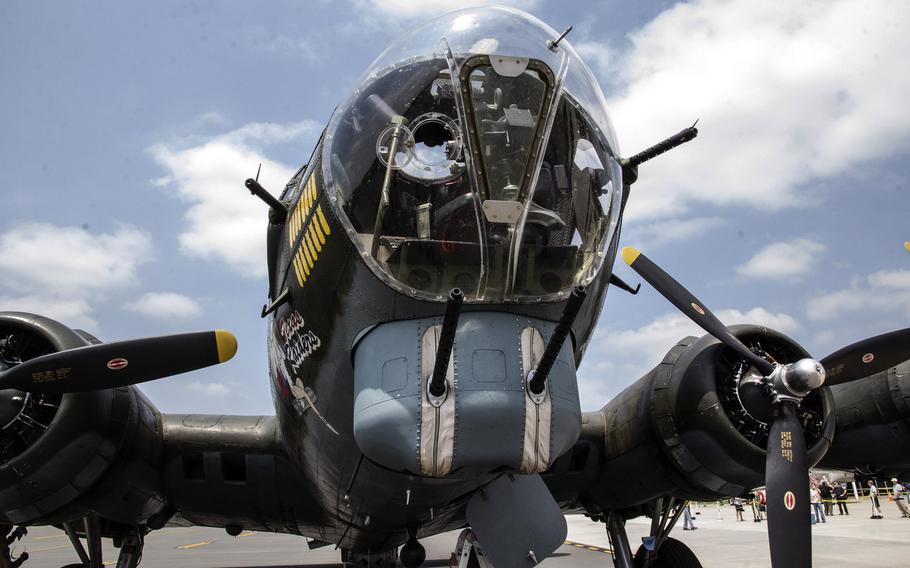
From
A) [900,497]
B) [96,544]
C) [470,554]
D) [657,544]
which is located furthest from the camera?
[900,497]

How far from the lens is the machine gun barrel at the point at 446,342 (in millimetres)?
3715

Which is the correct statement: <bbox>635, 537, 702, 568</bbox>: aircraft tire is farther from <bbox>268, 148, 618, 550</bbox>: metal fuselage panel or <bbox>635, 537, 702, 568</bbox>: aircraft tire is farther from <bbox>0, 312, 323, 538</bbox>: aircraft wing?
<bbox>0, 312, 323, 538</bbox>: aircraft wing

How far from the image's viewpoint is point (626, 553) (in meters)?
8.61

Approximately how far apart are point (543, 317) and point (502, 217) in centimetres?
64

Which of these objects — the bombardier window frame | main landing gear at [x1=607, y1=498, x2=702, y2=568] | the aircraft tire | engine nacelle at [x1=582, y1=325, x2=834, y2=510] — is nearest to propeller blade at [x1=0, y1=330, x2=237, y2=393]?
the bombardier window frame

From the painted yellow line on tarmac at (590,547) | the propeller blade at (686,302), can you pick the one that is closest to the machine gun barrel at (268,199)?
the propeller blade at (686,302)

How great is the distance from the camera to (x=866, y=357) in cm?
744

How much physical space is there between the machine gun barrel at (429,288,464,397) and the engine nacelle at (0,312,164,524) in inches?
173

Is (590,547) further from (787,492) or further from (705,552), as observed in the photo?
(787,492)

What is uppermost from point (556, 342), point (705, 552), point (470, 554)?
point (556, 342)

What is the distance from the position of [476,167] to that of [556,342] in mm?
1115

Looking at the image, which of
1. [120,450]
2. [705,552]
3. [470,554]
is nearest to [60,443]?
[120,450]

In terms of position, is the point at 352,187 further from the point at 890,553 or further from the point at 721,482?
the point at 890,553

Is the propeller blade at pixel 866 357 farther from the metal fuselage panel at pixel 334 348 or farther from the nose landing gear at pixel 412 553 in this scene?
the nose landing gear at pixel 412 553
